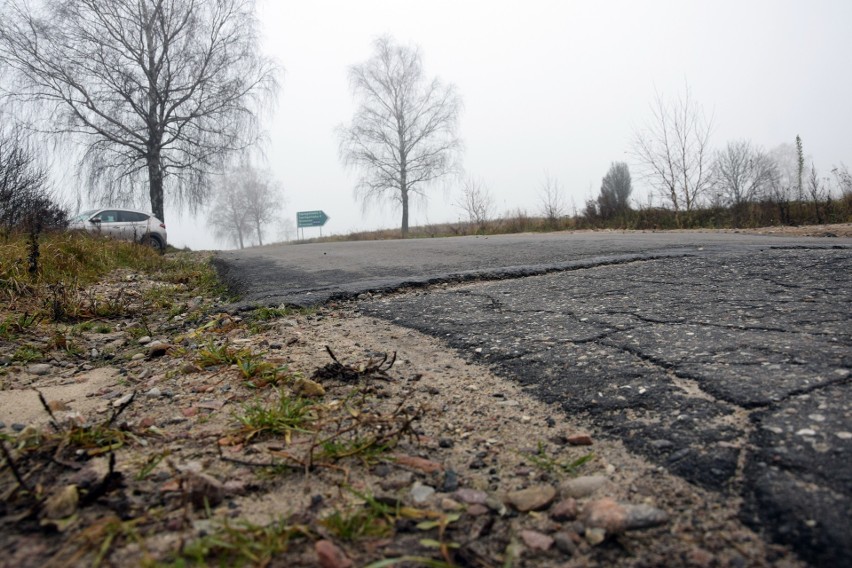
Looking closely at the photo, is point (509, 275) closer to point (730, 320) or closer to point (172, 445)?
point (730, 320)

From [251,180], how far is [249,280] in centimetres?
5798

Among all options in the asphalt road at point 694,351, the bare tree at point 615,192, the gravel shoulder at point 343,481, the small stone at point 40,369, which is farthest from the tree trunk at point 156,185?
the gravel shoulder at point 343,481

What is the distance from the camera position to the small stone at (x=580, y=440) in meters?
1.47

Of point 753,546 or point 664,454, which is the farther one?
point 664,454

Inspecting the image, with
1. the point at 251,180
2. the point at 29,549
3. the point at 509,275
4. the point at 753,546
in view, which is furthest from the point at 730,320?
the point at 251,180

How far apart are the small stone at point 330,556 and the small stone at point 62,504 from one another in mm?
565

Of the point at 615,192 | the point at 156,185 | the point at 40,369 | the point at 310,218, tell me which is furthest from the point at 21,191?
the point at 310,218

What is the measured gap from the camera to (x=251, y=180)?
192ft

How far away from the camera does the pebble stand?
3.63 feet

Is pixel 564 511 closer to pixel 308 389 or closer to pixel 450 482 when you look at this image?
pixel 450 482

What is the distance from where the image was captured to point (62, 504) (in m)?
1.17

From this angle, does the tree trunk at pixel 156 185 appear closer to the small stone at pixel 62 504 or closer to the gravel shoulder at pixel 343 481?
the gravel shoulder at pixel 343 481

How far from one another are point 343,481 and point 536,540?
0.50 metres

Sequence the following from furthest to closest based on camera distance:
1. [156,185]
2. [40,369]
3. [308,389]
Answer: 1. [156,185]
2. [40,369]
3. [308,389]
